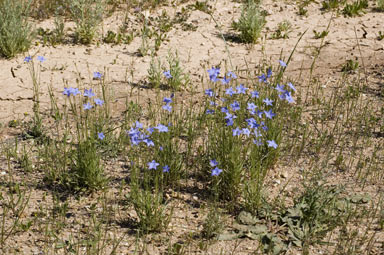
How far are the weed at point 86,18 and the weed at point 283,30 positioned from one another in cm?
254

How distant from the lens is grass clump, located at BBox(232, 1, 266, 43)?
719 cm

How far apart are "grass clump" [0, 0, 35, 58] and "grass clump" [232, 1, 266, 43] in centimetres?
290

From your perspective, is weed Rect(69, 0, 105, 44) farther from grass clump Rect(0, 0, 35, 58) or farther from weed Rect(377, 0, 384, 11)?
weed Rect(377, 0, 384, 11)

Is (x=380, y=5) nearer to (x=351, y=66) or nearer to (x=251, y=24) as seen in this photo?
(x=351, y=66)

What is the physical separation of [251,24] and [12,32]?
3202 mm

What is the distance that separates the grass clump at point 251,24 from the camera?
7.19m

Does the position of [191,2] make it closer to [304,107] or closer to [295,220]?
[304,107]

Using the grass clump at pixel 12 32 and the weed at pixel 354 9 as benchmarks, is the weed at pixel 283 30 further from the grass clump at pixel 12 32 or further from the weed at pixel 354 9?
the grass clump at pixel 12 32

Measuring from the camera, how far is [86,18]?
7219mm

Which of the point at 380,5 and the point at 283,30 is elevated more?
the point at 380,5

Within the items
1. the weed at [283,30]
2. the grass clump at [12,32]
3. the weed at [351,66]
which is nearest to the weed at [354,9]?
the weed at [283,30]

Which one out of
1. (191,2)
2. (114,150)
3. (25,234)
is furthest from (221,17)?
(25,234)

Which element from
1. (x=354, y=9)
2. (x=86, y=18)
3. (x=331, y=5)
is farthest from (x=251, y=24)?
(x=86, y=18)

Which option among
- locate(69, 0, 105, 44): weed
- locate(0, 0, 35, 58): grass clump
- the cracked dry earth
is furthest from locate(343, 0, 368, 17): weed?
locate(0, 0, 35, 58): grass clump
